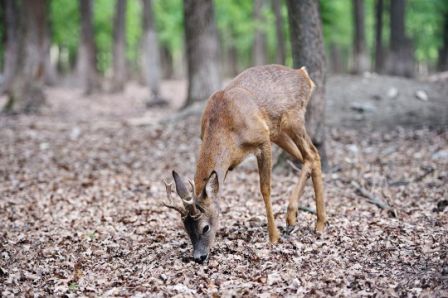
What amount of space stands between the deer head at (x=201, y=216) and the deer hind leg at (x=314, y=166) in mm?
1311

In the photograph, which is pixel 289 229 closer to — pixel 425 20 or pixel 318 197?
pixel 318 197

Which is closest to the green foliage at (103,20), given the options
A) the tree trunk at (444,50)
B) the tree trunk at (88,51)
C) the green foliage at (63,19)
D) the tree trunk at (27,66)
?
the green foliage at (63,19)

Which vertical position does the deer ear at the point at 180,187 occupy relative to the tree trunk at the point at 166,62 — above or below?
above

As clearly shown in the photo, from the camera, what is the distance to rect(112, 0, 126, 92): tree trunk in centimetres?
2398

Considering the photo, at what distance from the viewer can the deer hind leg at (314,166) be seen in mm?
6191

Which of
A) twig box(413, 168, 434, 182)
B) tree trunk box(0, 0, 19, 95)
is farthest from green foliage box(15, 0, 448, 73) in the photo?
twig box(413, 168, 434, 182)

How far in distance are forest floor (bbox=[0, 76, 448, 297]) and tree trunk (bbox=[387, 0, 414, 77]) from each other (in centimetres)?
448

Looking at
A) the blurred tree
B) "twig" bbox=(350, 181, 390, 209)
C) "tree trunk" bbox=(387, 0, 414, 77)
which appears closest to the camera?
"twig" bbox=(350, 181, 390, 209)

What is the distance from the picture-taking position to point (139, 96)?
2486 centimetres

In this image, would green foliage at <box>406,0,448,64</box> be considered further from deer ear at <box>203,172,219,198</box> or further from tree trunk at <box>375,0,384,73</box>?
deer ear at <box>203,172,219,198</box>

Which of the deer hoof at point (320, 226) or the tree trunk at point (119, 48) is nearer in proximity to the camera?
the deer hoof at point (320, 226)

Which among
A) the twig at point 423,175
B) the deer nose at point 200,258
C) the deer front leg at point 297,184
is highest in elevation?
the deer front leg at point 297,184

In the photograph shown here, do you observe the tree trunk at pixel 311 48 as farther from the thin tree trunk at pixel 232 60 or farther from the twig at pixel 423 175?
the thin tree trunk at pixel 232 60

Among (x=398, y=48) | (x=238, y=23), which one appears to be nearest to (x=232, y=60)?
(x=238, y=23)
